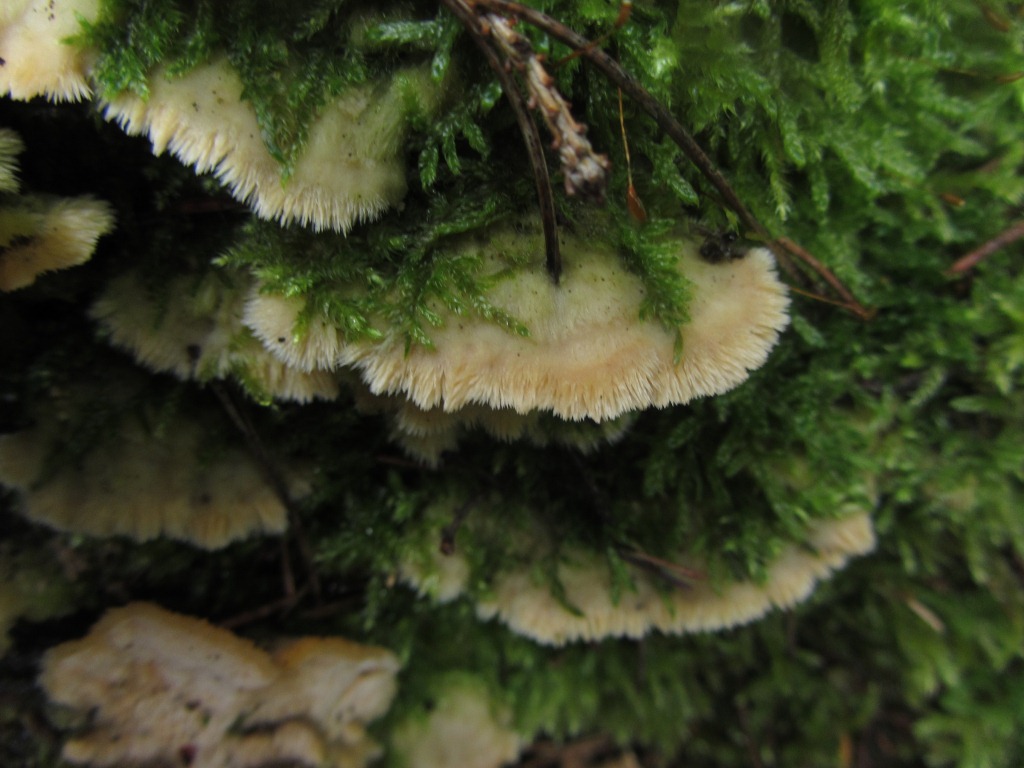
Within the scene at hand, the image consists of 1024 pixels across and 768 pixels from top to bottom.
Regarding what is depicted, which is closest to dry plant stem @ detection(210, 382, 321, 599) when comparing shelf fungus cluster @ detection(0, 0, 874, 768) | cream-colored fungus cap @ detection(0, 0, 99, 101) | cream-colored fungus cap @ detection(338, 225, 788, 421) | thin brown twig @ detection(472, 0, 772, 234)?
shelf fungus cluster @ detection(0, 0, 874, 768)

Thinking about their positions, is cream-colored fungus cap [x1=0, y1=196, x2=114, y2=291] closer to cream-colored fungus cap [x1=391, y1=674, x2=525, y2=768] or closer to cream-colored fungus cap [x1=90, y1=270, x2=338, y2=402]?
cream-colored fungus cap [x1=90, y1=270, x2=338, y2=402]

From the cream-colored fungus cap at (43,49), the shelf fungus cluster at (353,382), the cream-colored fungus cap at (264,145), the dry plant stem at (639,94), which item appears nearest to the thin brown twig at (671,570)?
the shelf fungus cluster at (353,382)

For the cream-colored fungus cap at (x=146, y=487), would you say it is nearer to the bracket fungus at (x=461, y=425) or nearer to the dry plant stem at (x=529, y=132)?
the bracket fungus at (x=461, y=425)

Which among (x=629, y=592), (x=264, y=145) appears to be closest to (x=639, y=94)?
(x=264, y=145)

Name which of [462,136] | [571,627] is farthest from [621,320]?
[571,627]

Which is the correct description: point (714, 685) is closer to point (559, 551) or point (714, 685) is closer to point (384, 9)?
point (559, 551)

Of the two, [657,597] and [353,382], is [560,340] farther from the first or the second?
[657,597]
